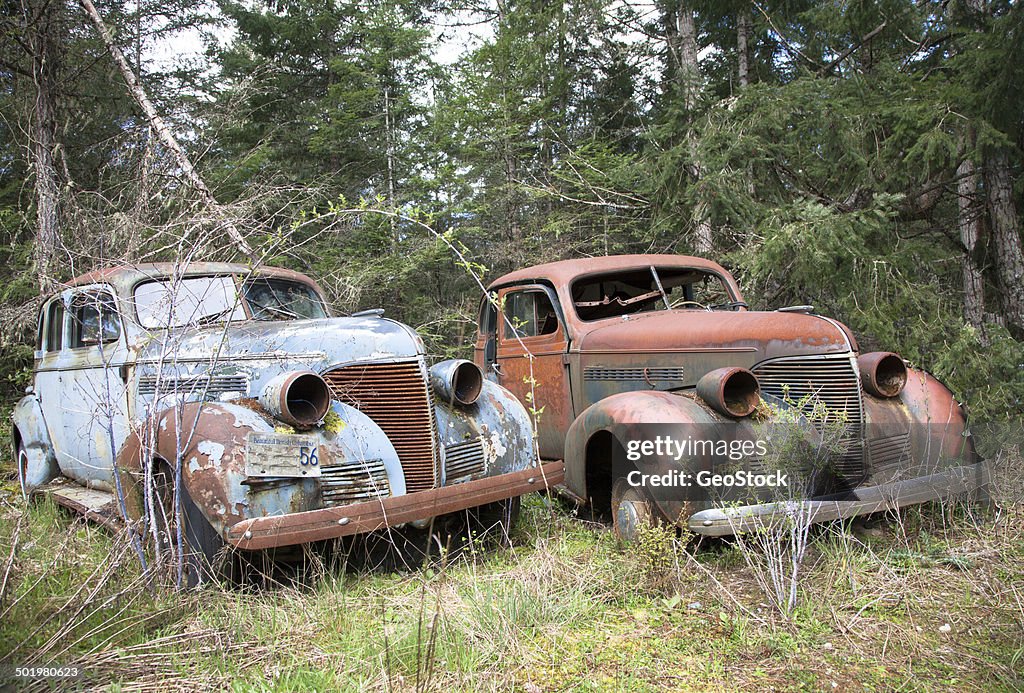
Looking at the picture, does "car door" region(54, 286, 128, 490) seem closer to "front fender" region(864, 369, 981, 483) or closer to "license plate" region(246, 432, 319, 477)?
"license plate" region(246, 432, 319, 477)

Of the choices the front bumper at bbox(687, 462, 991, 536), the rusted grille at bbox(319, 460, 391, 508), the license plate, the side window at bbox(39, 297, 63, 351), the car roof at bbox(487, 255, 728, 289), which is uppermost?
the car roof at bbox(487, 255, 728, 289)

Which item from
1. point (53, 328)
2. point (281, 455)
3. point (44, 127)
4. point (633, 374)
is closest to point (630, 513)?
point (633, 374)

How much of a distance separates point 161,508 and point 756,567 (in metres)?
2.90

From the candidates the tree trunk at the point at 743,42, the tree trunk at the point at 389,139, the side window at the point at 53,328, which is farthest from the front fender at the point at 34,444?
the tree trunk at the point at 743,42

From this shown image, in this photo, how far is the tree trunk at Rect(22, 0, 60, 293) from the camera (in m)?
7.92

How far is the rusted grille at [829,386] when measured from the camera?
4000 millimetres

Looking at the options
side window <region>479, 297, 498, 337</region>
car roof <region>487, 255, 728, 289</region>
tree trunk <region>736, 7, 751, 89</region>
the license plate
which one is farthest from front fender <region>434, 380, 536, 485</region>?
tree trunk <region>736, 7, 751, 89</region>

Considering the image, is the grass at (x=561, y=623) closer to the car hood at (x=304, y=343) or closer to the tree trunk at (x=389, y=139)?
the car hood at (x=304, y=343)

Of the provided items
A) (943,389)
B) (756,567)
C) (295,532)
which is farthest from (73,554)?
(943,389)

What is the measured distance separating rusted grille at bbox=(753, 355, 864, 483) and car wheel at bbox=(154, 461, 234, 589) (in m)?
3.24

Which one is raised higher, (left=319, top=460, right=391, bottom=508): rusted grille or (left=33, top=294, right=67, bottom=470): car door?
(left=33, top=294, right=67, bottom=470): car door

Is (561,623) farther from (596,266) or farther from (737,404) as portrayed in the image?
(596,266)

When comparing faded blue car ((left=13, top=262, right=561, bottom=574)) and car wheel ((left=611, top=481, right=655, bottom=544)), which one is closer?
faded blue car ((left=13, top=262, right=561, bottom=574))

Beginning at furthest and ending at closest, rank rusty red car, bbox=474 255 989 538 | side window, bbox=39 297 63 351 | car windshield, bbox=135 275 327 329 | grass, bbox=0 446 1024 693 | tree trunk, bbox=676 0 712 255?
tree trunk, bbox=676 0 712 255, side window, bbox=39 297 63 351, car windshield, bbox=135 275 327 329, rusty red car, bbox=474 255 989 538, grass, bbox=0 446 1024 693
